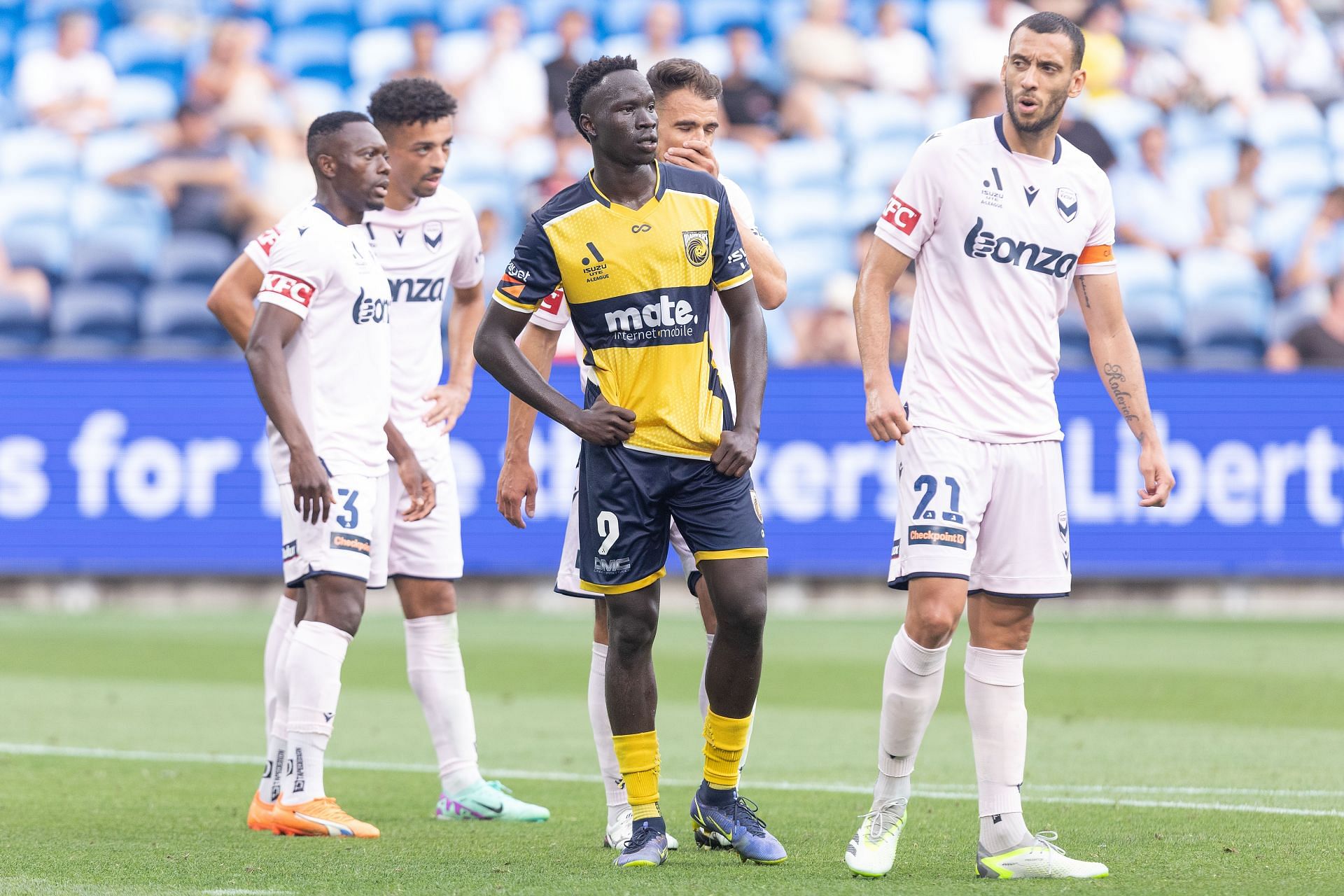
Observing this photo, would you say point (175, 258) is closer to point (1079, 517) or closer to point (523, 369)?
point (1079, 517)

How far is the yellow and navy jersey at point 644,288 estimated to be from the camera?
5035 mm

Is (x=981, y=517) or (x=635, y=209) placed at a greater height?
(x=635, y=209)

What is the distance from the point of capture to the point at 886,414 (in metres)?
4.87

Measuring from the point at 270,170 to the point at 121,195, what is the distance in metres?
1.36

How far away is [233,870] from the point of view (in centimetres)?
496

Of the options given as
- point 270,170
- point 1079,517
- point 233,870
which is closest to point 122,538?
point 270,170

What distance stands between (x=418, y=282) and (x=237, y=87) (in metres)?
11.9

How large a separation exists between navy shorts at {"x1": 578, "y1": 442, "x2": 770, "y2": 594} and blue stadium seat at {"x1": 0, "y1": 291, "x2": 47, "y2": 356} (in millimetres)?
12331

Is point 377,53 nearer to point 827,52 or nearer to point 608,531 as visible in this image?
point 827,52

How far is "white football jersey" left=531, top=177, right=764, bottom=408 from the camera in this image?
5320 mm

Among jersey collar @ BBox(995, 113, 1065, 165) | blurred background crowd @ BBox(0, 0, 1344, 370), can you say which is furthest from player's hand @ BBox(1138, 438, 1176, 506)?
blurred background crowd @ BBox(0, 0, 1344, 370)

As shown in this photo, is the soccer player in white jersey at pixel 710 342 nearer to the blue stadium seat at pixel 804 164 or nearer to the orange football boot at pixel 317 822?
the orange football boot at pixel 317 822

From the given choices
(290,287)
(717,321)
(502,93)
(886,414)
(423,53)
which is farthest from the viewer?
(423,53)

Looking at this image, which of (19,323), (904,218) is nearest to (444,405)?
(904,218)
